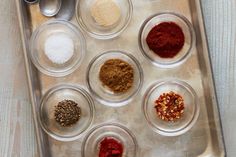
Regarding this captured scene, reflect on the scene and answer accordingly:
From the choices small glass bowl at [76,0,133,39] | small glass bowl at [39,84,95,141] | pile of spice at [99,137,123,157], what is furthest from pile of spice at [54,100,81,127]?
small glass bowl at [76,0,133,39]

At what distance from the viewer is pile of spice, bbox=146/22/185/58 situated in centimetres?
148

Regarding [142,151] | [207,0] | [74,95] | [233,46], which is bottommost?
[142,151]

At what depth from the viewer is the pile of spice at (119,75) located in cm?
149

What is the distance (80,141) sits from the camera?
150 centimetres

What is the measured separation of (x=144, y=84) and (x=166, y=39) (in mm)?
158

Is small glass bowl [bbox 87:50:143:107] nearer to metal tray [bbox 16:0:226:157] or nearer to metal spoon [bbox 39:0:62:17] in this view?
metal tray [bbox 16:0:226:157]

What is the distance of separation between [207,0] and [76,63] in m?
0.48

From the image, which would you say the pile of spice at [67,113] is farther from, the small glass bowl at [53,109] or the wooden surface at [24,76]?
the wooden surface at [24,76]

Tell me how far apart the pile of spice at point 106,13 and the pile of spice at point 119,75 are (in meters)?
0.13

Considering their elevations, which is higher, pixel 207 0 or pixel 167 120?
pixel 207 0

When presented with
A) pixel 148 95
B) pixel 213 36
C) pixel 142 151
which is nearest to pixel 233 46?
pixel 213 36

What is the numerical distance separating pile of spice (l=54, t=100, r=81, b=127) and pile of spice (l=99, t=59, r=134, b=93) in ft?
0.43

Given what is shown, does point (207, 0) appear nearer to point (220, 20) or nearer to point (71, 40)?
point (220, 20)

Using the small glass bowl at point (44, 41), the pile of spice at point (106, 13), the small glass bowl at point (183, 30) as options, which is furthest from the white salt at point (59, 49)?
the small glass bowl at point (183, 30)
